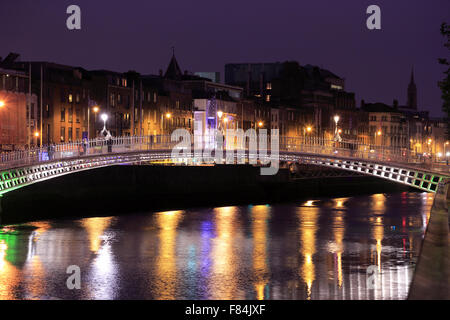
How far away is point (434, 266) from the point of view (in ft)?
52.1

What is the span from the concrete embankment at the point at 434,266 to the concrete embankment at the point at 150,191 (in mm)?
23629

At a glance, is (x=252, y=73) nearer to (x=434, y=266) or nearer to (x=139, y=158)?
(x=139, y=158)

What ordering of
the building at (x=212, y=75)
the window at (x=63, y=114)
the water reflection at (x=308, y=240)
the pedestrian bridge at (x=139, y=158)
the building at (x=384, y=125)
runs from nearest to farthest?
the water reflection at (x=308, y=240), the pedestrian bridge at (x=139, y=158), the window at (x=63, y=114), the building at (x=212, y=75), the building at (x=384, y=125)

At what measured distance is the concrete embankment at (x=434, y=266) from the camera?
14.0 meters

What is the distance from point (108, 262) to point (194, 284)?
499cm

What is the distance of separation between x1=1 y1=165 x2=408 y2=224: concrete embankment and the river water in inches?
165

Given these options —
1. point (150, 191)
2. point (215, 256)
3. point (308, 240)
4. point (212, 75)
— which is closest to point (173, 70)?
point (212, 75)

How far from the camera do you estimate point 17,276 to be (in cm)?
2392

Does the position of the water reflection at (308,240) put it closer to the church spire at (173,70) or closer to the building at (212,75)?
the church spire at (173,70)

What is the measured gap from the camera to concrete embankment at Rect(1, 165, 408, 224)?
45375mm

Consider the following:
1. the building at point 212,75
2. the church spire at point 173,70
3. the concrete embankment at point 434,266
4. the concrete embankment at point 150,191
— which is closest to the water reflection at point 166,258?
the concrete embankment at point 150,191

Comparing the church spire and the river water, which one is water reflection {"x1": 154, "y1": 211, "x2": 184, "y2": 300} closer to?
the river water

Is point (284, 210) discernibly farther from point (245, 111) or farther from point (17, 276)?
point (245, 111)

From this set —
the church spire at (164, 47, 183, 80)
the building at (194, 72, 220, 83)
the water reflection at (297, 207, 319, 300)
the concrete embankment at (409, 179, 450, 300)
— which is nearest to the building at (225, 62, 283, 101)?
the building at (194, 72, 220, 83)
